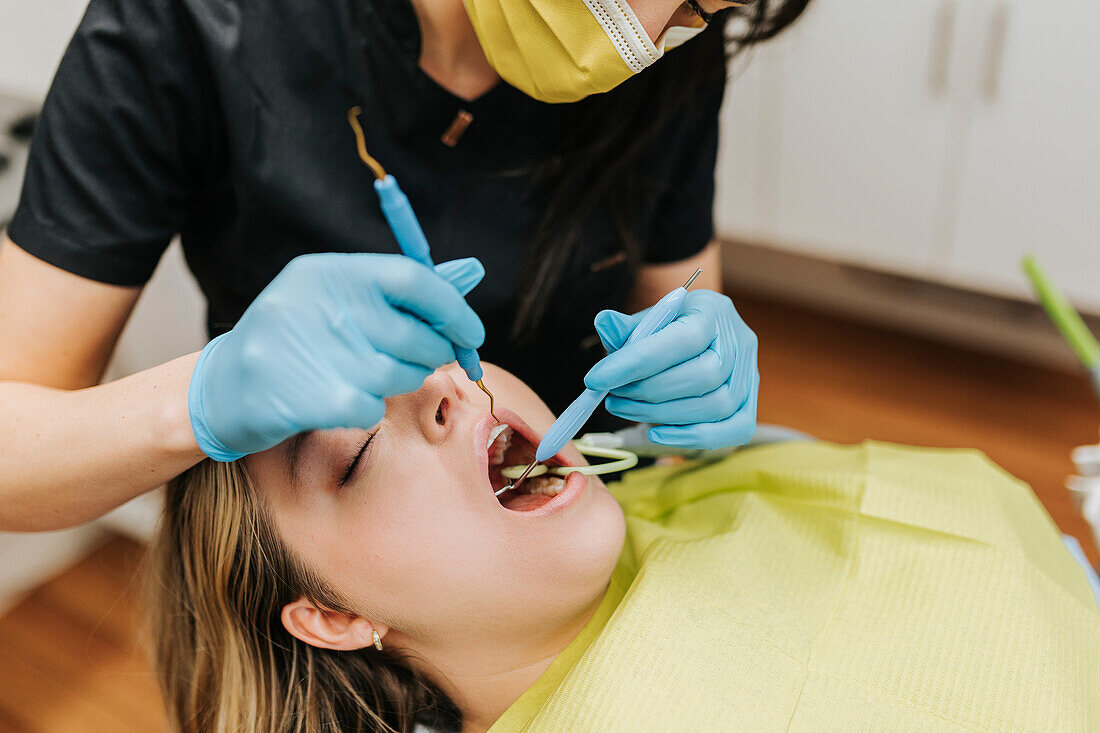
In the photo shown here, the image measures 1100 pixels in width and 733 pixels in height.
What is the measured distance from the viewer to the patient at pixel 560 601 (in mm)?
877

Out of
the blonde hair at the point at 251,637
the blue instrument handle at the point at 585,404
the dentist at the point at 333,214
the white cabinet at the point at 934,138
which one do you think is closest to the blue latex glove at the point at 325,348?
the dentist at the point at 333,214

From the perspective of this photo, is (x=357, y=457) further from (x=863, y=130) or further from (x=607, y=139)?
(x=863, y=130)

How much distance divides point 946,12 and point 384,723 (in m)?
1.89

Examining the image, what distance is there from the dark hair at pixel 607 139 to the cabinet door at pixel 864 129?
116 cm

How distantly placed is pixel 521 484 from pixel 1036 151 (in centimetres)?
164

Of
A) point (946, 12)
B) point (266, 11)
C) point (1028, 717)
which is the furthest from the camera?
point (946, 12)

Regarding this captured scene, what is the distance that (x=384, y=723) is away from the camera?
39.6 inches

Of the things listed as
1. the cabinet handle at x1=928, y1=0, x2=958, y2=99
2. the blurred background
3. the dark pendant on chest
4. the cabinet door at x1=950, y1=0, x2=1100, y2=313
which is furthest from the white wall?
the cabinet door at x1=950, y1=0, x2=1100, y2=313

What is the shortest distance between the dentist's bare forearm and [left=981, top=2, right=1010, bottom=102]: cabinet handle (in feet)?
6.19

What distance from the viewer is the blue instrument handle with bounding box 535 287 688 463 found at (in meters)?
0.79

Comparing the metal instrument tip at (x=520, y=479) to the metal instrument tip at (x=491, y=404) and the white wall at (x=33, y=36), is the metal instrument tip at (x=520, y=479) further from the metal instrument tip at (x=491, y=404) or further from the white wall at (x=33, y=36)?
the white wall at (x=33, y=36)

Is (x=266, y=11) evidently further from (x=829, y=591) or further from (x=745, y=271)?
(x=745, y=271)

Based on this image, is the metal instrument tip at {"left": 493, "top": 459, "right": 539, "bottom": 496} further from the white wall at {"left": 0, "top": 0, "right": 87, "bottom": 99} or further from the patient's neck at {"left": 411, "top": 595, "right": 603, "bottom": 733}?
the white wall at {"left": 0, "top": 0, "right": 87, "bottom": 99}

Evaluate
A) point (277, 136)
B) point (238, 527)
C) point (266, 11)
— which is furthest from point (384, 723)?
point (266, 11)
